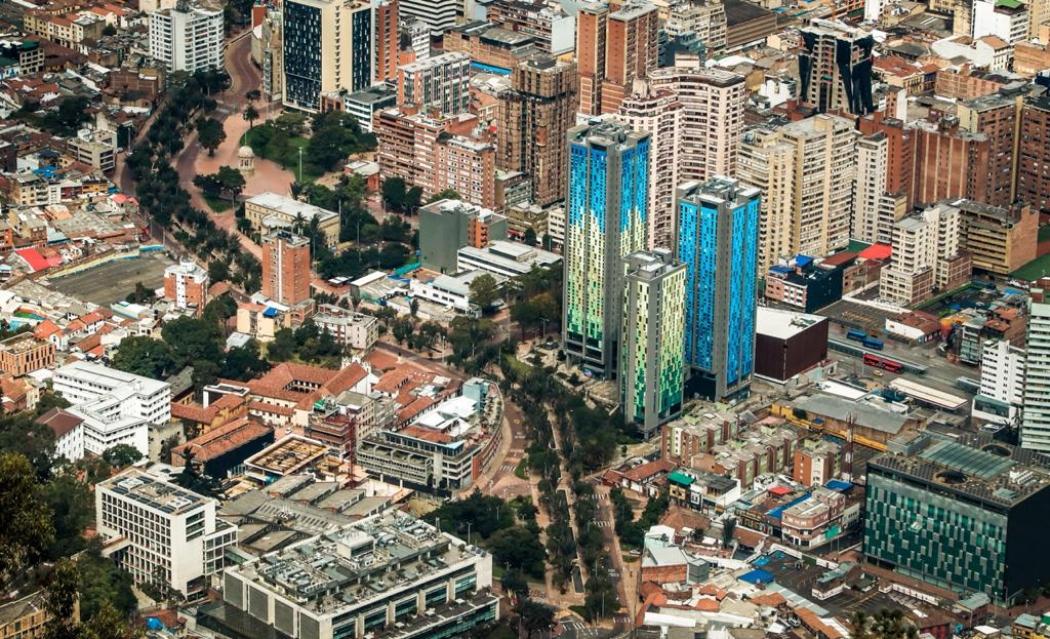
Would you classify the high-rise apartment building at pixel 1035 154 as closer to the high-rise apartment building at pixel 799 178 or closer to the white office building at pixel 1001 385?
the high-rise apartment building at pixel 799 178

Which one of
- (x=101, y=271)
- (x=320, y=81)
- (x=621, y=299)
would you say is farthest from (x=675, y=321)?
(x=320, y=81)

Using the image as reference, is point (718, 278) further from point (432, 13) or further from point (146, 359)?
point (432, 13)

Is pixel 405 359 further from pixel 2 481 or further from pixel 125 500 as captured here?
pixel 2 481

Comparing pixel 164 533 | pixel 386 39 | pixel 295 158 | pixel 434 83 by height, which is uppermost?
pixel 386 39

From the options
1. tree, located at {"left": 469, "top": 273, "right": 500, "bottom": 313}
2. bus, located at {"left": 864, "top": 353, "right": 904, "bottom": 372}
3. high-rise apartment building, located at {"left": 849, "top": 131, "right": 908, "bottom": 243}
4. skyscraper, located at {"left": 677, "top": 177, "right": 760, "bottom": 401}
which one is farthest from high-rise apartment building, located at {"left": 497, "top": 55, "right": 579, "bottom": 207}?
bus, located at {"left": 864, "top": 353, "right": 904, "bottom": 372}

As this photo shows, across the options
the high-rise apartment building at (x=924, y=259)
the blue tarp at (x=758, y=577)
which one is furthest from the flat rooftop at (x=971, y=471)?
the high-rise apartment building at (x=924, y=259)

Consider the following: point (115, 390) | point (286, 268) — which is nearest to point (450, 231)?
point (286, 268)
